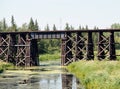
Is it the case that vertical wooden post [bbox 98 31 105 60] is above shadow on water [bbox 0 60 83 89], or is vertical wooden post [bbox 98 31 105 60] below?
above

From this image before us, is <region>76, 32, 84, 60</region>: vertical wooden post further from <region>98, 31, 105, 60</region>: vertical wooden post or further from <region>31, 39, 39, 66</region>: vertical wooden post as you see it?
<region>31, 39, 39, 66</region>: vertical wooden post

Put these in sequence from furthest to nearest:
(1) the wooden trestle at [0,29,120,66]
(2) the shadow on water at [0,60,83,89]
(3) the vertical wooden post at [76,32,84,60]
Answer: (3) the vertical wooden post at [76,32,84,60]
(1) the wooden trestle at [0,29,120,66]
(2) the shadow on water at [0,60,83,89]

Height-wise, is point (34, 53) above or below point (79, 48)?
below

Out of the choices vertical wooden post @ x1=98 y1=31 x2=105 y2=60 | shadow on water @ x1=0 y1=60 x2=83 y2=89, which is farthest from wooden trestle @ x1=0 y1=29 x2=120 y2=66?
shadow on water @ x1=0 y1=60 x2=83 y2=89

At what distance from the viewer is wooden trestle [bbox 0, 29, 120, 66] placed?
55188 millimetres

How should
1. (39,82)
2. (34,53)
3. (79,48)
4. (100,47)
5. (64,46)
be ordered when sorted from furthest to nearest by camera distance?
(34,53) < (64,46) < (79,48) < (100,47) < (39,82)

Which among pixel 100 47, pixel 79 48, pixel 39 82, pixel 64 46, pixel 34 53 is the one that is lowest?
pixel 39 82

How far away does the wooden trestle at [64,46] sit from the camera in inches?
2173

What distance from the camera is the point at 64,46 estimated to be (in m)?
57.5

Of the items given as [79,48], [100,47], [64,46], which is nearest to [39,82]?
[79,48]

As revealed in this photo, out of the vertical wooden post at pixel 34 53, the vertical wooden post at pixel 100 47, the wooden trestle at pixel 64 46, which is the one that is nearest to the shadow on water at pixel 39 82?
the vertical wooden post at pixel 100 47

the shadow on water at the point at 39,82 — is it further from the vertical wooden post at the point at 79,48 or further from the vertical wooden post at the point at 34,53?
the vertical wooden post at the point at 34,53

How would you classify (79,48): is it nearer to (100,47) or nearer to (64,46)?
(64,46)

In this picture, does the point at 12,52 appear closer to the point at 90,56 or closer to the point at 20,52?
the point at 20,52
